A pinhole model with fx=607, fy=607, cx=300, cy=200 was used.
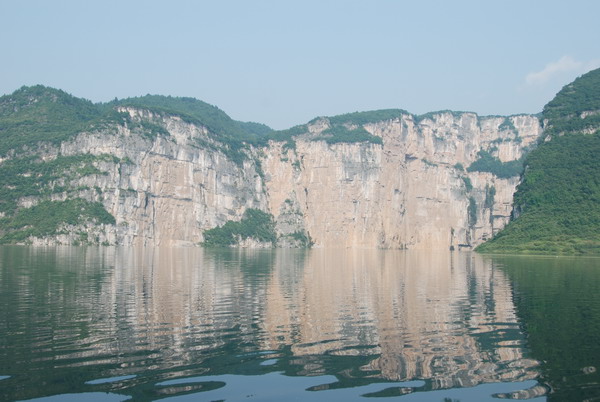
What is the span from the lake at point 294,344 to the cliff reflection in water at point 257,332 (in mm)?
62

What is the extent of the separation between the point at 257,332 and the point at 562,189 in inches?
4209

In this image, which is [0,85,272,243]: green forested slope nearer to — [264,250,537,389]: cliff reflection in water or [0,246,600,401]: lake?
[0,246,600,401]: lake

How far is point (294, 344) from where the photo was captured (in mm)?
22109

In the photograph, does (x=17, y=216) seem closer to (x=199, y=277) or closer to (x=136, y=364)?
(x=199, y=277)

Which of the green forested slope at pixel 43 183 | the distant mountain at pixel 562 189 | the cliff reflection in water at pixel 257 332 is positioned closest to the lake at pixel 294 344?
the cliff reflection in water at pixel 257 332

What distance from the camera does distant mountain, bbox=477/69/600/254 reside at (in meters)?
102

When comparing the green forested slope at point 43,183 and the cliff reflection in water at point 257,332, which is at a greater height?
the green forested slope at point 43,183

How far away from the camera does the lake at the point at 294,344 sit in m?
16.3

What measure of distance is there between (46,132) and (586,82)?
16060 centimetres

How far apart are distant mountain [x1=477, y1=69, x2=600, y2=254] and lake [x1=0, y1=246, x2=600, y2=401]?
67.4 metres

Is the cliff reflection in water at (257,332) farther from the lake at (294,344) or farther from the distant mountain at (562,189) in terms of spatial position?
the distant mountain at (562,189)

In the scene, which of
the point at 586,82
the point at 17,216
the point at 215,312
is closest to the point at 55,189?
the point at 17,216

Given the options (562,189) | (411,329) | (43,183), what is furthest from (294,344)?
(43,183)

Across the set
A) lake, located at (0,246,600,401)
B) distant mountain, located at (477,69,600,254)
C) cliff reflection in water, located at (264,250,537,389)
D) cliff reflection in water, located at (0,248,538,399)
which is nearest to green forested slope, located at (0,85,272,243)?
distant mountain, located at (477,69,600,254)
